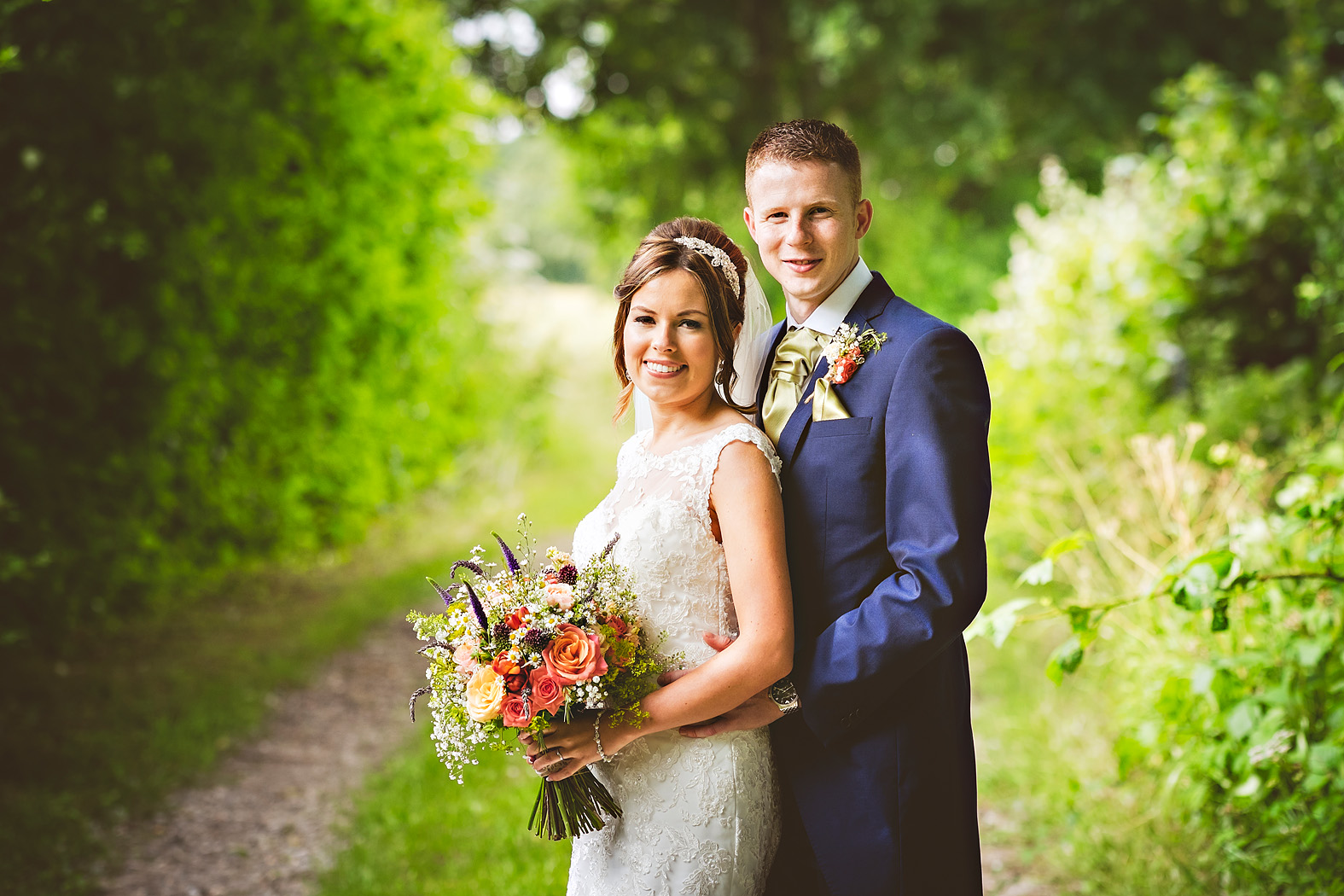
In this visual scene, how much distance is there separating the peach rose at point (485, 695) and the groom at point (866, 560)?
0.44 m

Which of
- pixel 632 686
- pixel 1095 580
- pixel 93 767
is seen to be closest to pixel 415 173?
pixel 93 767

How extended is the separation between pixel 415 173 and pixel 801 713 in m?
6.33

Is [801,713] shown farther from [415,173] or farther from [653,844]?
[415,173]

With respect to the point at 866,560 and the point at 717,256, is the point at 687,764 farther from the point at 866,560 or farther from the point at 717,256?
the point at 717,256

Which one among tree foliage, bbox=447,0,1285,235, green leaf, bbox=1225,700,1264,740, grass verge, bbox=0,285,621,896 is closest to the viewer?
green leaf, bbox=1225,700,1264,740

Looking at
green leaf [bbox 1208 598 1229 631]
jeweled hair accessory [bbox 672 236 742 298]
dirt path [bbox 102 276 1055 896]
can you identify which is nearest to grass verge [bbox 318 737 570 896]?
dirt path [bbox 102 276 1055 896]

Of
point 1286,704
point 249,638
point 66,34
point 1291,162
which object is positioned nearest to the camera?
point 1286,704

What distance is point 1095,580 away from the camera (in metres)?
5.01

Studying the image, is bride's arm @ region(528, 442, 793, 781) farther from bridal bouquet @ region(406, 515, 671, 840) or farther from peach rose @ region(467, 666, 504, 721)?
peach rose @ region(467, 666, 504, 721)

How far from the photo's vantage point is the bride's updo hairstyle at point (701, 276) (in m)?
2.12

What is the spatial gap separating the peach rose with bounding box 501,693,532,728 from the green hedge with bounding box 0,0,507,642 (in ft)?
9.33

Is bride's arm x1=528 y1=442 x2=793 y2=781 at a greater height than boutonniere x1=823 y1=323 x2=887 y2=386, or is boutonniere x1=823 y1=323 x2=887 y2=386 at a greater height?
boutonniere x1=823 y1=323 x2=887 y2=386

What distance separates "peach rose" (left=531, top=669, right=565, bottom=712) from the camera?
5.96 ft

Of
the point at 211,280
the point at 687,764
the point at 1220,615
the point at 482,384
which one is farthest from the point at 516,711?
the point at 482,384
